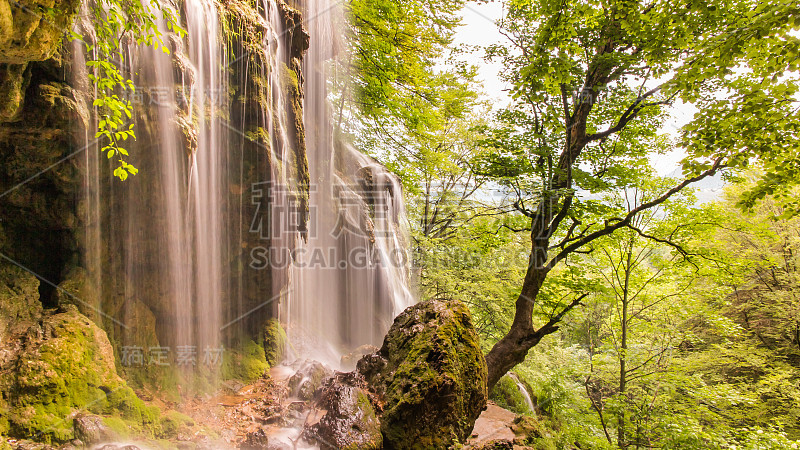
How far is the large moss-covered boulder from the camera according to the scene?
4012 millimetres

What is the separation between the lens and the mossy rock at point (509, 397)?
994 cm

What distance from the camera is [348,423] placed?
414 cm

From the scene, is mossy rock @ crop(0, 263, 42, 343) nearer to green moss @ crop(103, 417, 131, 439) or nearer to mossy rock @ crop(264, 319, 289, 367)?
green moss @ crop(103, 417, 131, 439)

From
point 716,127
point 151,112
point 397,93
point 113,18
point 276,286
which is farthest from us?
point 397,93

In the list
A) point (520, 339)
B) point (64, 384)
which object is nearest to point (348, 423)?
point (64, 384)

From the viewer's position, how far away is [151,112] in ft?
17.2

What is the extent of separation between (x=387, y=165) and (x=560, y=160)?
8.43 m

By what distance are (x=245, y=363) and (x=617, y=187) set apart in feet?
26.1

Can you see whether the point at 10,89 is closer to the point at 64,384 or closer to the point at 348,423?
the point at 64,384

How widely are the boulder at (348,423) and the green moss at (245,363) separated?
308 cm

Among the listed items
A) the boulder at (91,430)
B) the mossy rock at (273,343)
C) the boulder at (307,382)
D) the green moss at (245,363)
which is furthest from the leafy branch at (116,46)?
the mossy rock at (273,343)

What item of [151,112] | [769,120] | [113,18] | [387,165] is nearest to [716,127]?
[769,120]

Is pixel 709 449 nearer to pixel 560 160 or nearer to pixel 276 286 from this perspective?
pixel 560 160

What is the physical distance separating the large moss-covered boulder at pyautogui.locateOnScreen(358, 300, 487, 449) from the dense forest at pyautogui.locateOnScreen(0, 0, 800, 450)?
0.03 m
